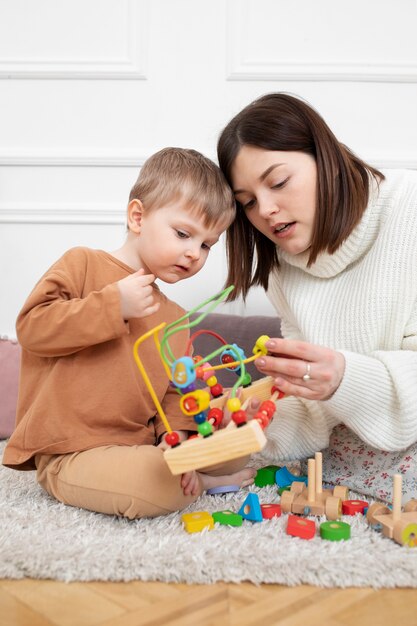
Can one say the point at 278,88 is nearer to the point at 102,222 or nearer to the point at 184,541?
the point at 102,222

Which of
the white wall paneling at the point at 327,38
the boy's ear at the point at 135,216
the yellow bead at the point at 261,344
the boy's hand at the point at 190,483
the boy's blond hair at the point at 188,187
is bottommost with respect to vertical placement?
the boy's hand at the point at 190,483

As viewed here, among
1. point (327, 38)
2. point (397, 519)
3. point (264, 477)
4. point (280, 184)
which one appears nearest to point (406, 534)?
point (397, 519)

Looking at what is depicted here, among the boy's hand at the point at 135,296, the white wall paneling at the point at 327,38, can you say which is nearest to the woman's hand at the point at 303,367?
the boy's hand at the point at 135,296

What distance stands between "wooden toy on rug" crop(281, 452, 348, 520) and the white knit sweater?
102 millimetres

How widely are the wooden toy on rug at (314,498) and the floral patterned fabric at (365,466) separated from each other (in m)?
0.08

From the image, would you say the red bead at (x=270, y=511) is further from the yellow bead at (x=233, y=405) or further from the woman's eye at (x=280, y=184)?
the woman's eye at (x=280, y=184)

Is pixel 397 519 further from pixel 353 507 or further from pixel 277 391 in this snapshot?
pixel 277 391

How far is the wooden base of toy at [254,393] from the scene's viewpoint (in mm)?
1069

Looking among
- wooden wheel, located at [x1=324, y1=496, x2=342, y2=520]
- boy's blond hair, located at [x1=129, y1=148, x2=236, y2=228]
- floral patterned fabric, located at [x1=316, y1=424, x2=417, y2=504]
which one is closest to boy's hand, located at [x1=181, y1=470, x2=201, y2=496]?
wooden wheel, located at [x1=324, y1=496, x2=342, y2=520]

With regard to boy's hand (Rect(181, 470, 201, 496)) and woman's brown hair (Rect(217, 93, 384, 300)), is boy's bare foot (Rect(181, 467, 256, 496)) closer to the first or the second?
boy's hand (Rect(181, 470, 201, 496))

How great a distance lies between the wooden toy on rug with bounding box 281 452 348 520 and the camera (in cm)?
108

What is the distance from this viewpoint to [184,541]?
956 mm

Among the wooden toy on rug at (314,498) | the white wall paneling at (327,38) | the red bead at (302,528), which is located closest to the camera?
the red bead at (302,528)

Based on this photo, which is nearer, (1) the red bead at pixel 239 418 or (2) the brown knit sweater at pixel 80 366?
(1) the red bead at pixel 239 418
